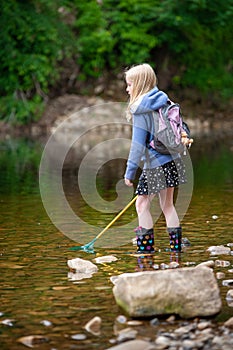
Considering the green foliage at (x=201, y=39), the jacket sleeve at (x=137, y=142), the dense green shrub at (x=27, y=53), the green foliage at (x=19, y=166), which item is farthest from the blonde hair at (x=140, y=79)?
the green foliage at (x=201, y=39)

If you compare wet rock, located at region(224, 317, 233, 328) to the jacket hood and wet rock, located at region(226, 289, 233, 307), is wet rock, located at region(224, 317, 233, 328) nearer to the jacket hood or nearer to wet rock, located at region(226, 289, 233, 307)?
wet rock, located at region(226, 289, 233, 307)

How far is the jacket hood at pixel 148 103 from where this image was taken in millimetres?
6234

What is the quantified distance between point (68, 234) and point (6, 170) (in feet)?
22.1

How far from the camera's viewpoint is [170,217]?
6.52 meters

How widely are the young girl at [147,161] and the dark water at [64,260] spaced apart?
20 cm

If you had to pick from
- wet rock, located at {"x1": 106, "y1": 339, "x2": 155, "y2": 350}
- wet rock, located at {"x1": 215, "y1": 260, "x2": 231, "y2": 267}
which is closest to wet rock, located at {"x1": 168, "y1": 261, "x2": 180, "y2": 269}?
wet rock, located at {"x1": 215, "y1": 260, "x2": 231, "y2": 267}

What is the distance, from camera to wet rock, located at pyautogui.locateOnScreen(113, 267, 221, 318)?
14.8ft

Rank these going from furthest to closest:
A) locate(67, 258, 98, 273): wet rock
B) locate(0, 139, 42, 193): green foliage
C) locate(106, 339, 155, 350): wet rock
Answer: locate(0, 139, 42, 193): green foliage → locate(67, 258, 98, 273): wet rock → locate(106, 339, 155, 350): wet rock

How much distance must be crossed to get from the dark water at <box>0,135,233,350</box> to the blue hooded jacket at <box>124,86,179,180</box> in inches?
27.9

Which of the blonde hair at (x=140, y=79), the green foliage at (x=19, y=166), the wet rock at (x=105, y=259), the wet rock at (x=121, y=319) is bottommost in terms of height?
the green foliage at (x=19, y=166)

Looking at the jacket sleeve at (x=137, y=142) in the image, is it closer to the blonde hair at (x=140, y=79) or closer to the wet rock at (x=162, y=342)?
the blonde hair at (x=140, y=79)

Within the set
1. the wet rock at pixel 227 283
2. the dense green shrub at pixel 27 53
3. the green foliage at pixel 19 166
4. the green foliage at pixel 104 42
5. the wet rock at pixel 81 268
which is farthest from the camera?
the green foliage at pixel 104 42

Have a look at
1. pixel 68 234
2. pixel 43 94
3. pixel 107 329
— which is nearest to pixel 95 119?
pixel 43 94

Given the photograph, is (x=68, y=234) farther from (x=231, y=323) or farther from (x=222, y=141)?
(x=222, y=141)
